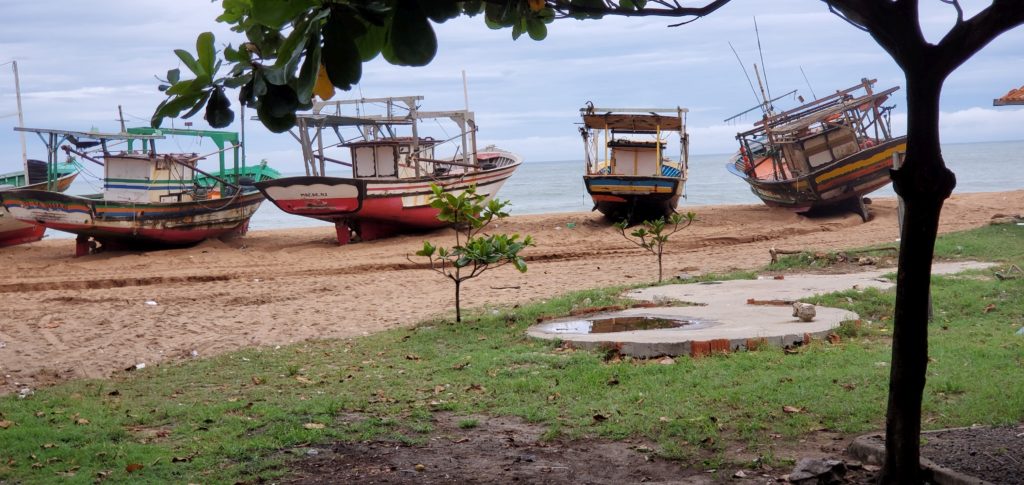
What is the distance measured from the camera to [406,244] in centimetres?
1947

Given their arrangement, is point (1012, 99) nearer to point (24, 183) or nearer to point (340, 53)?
point (340, 53)

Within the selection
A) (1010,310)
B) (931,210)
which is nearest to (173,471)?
(931,210)

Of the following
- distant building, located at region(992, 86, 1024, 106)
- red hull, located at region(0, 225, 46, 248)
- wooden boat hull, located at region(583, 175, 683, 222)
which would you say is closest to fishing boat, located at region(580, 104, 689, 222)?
wooden boat hull, located at region(583, 175, 683, 222)

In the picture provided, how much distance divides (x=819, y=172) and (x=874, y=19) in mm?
17207

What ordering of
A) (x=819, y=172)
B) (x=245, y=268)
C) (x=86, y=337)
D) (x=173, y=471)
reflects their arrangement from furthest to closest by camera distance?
(x=819, y=172) < (x=245, y=268) < (x=86, y=337) < (x=173, y=471)

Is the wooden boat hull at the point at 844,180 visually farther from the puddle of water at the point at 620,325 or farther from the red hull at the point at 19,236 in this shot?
the red hull at the point at 19,236

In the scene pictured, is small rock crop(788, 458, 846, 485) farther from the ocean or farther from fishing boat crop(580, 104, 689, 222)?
the ocean

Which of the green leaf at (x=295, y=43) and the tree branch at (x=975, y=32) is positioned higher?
the tree branch at (x=975, y=32)

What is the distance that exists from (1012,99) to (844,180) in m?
6.97

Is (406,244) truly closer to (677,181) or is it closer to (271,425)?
(677,181)

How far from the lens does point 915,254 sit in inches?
144

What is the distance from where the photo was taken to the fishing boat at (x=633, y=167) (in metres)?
20.2

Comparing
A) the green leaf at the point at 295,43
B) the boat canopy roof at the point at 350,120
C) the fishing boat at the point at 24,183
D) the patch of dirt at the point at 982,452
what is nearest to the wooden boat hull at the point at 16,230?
the fishing boat at the point at 24,183

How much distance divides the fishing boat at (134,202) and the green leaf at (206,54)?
1682 centimetres
